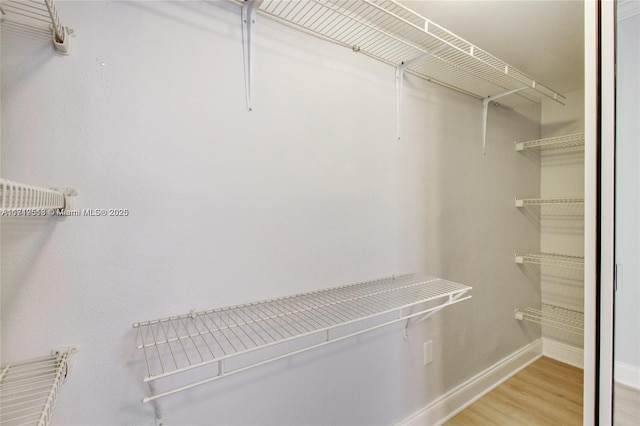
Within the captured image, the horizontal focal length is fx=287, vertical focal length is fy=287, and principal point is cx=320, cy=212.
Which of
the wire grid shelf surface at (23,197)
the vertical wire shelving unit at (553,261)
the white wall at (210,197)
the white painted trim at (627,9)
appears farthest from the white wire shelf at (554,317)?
the wire grid shelf surface at (23,197)

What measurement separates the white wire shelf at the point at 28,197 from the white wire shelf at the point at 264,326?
15.8 inches

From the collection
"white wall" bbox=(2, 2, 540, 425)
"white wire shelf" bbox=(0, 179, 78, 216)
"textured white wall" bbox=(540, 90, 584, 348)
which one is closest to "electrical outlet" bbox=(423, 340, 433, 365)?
"white wall" bbox=(2, 2, 540, 425)

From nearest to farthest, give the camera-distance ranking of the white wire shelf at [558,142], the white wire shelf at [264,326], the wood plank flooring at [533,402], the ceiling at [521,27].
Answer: the white wire shelf at [264,326] → the ceiling at [521,27] → the wood plank flooring at [533,402] → the white wire shelf at [558,142]

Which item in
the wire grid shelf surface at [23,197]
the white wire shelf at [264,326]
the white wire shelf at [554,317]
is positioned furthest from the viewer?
the white wire shelf at [554,317]

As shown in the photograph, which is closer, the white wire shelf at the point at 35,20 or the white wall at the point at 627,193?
the white wire shelf at the point at 35,20

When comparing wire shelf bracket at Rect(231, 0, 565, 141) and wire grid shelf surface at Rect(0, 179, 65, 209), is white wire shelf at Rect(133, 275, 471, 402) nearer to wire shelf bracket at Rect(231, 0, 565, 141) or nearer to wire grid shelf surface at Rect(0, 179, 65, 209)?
wire grid shelf surface at Rect(0, 179, 65, 209)

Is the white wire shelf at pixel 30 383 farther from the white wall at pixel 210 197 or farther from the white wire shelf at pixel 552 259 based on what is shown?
the white wire shelf at pixel 552 259

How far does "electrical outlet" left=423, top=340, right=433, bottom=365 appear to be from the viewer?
1640 millimetres

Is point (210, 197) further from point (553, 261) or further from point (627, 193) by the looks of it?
point (553, 261)

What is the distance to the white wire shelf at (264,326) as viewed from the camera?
0.87 m

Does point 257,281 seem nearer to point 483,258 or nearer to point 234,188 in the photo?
point 234,188

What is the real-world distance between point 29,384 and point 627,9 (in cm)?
180

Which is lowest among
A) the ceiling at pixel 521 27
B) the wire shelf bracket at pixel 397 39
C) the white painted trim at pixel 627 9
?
the white painted trim at pixel 627 9

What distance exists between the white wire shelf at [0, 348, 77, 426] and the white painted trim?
1.63 metres
